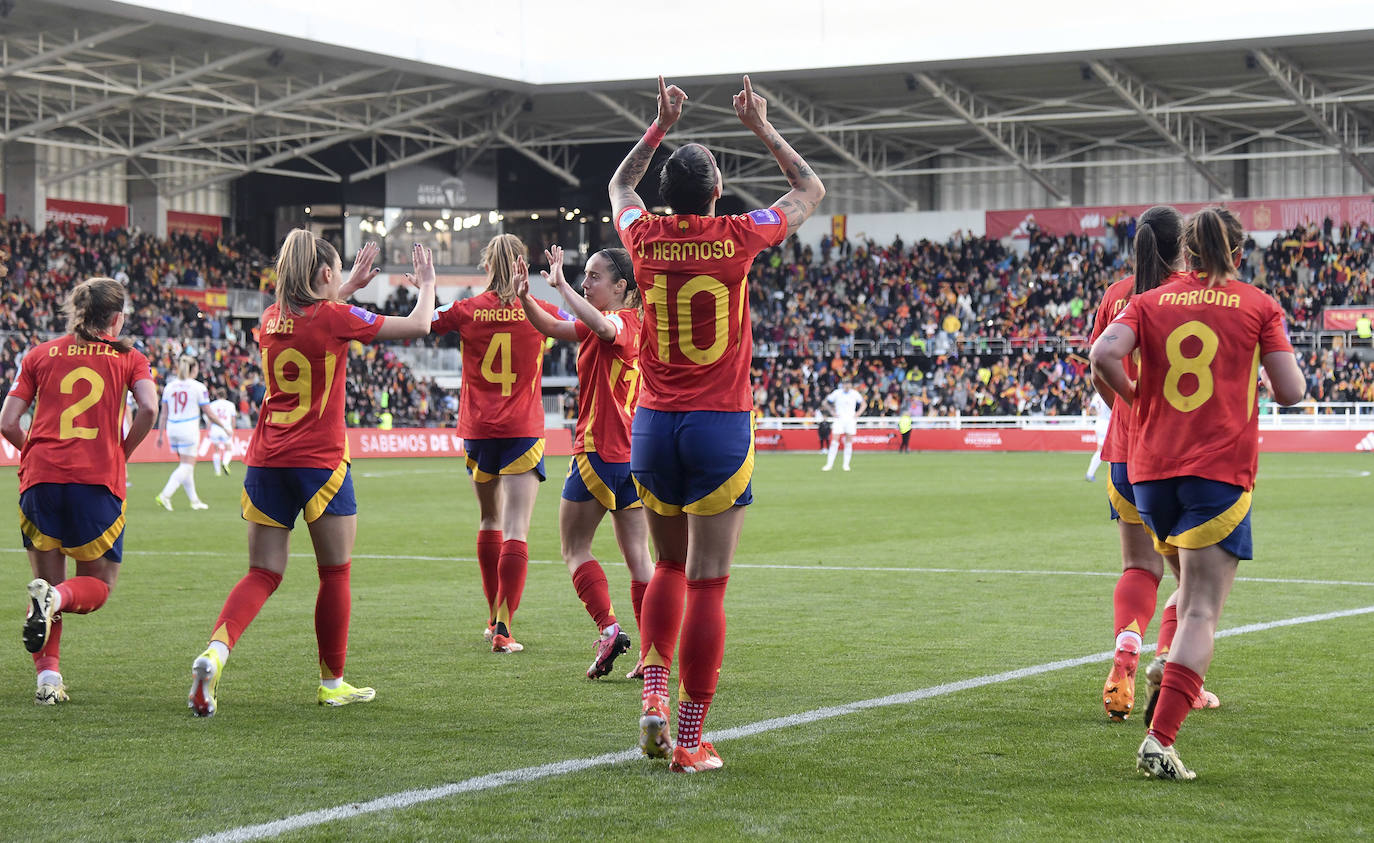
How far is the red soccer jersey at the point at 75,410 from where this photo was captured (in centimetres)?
713

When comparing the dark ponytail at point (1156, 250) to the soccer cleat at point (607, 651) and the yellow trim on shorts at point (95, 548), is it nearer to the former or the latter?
the soccer cleat at point (607, 651)

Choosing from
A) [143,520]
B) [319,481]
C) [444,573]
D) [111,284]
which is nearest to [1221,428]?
[319,481]

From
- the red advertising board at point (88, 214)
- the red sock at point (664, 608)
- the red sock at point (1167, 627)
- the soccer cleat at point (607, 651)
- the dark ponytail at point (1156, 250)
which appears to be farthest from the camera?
the red advertising board at point (88, 214)

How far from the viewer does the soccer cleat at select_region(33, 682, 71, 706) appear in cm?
685

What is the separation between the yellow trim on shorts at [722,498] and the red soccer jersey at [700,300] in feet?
0.82

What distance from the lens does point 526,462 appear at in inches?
329

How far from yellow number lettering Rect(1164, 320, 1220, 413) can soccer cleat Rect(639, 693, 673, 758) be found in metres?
2.08

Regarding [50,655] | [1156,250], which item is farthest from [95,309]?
[1156,250]

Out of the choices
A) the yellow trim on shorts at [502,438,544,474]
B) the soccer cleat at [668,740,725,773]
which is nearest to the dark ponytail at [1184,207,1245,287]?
the soccer cleat at [668,740,725,773]

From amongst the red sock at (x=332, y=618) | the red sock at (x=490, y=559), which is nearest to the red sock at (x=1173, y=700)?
the red sock at (x=332, y=618)

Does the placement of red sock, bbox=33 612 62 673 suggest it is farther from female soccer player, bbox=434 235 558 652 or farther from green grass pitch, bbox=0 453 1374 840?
female soccer player, bbox=434 235 558 652

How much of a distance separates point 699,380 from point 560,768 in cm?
143

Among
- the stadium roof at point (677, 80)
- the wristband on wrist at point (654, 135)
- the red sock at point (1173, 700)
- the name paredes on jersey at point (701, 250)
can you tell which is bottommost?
Result: the red sock at point (1173, 700)

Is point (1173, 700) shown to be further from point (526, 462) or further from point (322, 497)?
point (526, 462)
